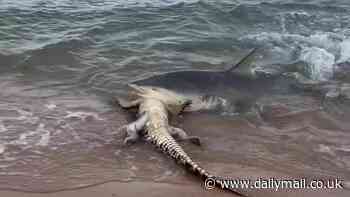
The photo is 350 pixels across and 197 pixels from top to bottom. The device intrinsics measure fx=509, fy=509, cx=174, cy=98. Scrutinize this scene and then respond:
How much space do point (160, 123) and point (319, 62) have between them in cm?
370

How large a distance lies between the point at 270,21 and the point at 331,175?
22.0ft

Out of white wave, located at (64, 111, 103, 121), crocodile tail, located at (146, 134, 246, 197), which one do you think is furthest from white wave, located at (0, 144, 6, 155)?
crocodile tail, located at (146, 134, 246, 197)

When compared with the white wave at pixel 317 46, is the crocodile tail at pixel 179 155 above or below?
above

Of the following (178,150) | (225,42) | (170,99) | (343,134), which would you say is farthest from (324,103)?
(225,42)

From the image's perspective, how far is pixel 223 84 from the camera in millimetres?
6496

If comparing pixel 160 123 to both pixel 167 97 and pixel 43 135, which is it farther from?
pixel 43 135

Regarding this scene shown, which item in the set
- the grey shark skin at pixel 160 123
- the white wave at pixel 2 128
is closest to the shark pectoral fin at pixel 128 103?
the grey shark skin at pixel 160 123

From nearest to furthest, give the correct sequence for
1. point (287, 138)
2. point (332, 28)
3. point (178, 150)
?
point (178, 150) → point (287, 138) → point (332, 28)

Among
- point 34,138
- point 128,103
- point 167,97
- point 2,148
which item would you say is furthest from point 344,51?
point 2,148

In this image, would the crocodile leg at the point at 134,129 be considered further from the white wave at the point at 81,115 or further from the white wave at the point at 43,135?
the white wave at the point at 43,135

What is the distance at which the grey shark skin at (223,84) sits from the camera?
626 cm

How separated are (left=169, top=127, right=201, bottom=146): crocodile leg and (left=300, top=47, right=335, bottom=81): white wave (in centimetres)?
299

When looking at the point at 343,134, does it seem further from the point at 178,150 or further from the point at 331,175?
the point at 178,150

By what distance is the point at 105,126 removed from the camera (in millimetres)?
5348
